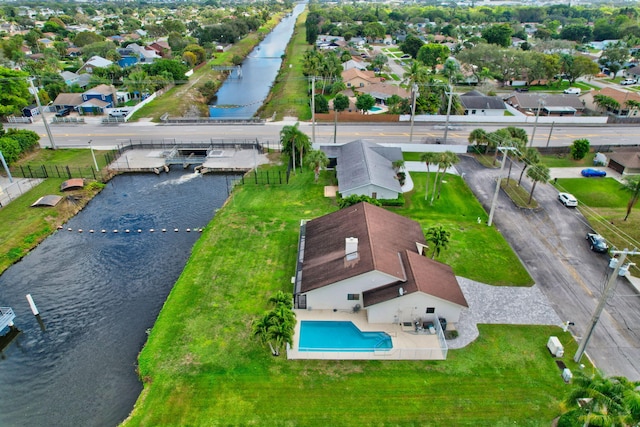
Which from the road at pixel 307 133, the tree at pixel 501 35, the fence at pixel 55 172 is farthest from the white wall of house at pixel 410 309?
the tree at pixel 501 35

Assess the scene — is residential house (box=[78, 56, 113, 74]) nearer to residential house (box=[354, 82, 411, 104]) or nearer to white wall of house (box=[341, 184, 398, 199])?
residential house (box=[354, 82, 411, 104])

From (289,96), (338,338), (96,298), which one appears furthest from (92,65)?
(338,338)

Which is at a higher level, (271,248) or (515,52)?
(515,52)

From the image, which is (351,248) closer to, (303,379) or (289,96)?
(303,379)

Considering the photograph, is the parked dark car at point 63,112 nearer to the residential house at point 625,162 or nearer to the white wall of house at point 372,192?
the white wall of house at point 372,192

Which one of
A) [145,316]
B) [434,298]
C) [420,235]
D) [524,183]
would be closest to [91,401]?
[145,316]

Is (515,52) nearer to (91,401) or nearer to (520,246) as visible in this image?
(520,246)

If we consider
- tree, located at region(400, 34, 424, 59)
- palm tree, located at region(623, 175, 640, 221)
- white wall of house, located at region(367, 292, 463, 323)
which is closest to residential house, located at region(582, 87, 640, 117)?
palm tree, located at region(623, 175, 640, 221)
